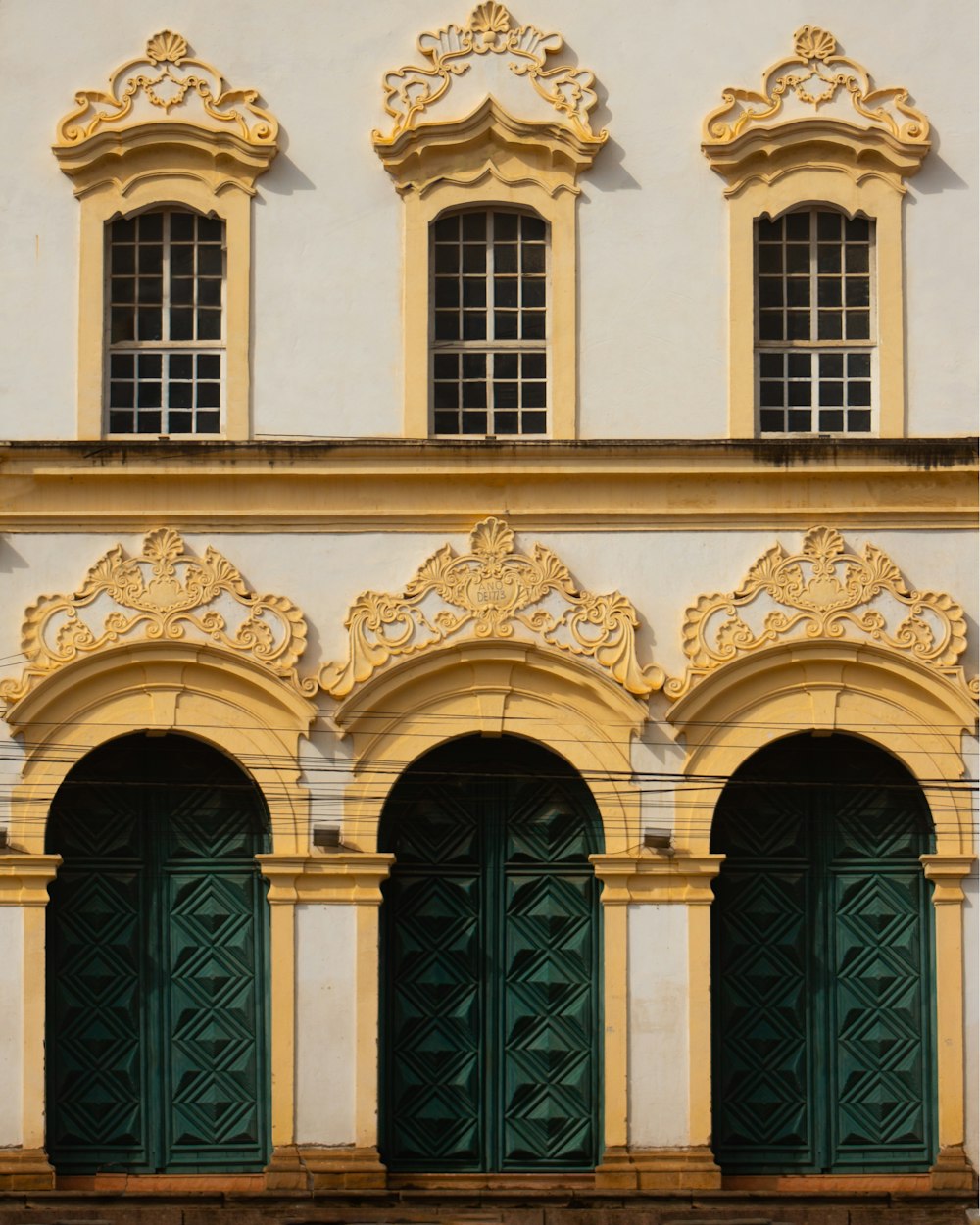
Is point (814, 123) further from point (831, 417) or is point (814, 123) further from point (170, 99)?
point (170, 99)

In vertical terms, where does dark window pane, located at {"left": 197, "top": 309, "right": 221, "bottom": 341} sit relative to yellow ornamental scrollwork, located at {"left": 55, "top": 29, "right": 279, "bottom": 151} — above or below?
below

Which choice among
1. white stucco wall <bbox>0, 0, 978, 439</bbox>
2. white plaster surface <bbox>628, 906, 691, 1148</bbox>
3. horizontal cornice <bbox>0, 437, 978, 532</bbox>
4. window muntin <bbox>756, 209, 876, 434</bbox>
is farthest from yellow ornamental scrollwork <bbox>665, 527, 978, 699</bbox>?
white plaster surface <bbox>628, 906, 691, 1148</bbox>

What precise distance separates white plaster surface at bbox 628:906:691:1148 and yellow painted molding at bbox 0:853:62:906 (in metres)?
4.97

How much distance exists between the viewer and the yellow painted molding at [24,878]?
24.2 m

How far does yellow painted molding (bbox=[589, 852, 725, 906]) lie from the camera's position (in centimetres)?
2438

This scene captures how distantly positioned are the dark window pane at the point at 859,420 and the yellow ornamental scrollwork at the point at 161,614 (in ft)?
16.7

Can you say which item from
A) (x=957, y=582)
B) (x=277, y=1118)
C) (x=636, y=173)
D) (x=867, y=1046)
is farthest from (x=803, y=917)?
(x=636, y=173)

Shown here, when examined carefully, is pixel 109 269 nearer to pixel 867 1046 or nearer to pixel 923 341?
pixel 923 341

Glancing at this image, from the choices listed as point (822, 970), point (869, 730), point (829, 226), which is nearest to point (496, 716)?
point (869, 730)

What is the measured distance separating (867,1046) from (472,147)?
8.48m

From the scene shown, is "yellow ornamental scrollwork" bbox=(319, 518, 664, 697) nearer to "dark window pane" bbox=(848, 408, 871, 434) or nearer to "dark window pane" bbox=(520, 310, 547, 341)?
"dark window pane" bbox=(520, 310, 547, 341)

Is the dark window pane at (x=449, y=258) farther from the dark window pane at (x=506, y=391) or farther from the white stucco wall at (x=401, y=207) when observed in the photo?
the dark window pane at (x=506, y=391)

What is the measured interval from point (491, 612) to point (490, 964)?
303cm

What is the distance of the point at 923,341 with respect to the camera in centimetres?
2494
